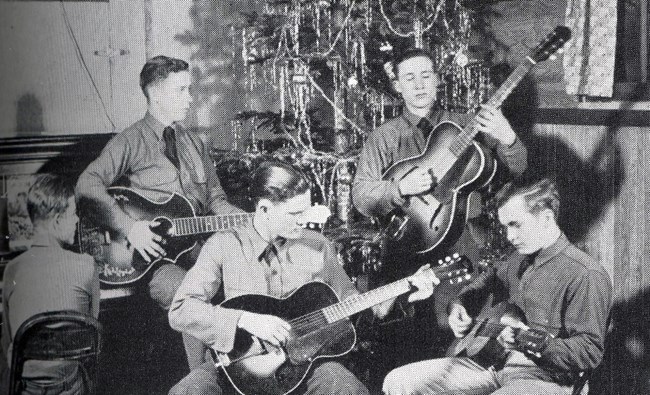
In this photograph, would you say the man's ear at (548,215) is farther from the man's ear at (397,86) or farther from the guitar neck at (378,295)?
the man's ear at (397,86)

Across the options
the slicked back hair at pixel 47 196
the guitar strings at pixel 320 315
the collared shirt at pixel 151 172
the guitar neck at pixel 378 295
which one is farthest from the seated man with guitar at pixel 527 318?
the slicked back hair at pixel 47 196

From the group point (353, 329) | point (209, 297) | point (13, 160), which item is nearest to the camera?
point (13, 160)

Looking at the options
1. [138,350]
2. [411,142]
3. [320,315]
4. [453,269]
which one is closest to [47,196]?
[138,350]

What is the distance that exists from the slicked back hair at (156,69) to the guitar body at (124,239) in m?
0.44

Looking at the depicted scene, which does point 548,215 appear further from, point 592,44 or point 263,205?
point 263,205

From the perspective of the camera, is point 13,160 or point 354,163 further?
point 354,163

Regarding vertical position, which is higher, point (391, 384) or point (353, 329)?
point (353, 329)

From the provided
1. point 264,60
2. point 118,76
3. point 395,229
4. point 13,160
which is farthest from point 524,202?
point 13,160

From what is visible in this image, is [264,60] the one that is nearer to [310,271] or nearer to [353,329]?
[310,271]

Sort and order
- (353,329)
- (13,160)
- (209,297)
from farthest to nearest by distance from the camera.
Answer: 1. (353,329)
2. (209,297)
3. (13,160)

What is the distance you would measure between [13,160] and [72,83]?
1.24 feet

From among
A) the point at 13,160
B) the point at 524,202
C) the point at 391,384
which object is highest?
the point at 13,160

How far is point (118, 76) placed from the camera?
3.18 meters

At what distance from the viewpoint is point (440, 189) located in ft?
11.9
